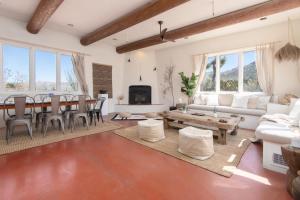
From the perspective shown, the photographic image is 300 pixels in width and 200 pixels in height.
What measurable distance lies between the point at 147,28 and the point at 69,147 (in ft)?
12.2

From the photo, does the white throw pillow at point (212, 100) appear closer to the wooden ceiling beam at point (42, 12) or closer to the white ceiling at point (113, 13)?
the white ceiling at point (113, 13)

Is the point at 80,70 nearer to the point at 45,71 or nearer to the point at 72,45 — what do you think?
the point at 72,45

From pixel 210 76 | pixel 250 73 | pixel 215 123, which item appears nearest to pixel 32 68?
pixel 215 123

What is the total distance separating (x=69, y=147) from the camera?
3053 millimetres

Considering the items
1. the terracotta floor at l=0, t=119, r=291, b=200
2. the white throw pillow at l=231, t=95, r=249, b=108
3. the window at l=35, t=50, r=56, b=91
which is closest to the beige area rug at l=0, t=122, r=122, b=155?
the terracotta floor at l=0, t=119, r=291, b=200

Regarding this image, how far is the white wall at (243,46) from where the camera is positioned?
13.9 ft

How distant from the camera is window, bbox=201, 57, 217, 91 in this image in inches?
229

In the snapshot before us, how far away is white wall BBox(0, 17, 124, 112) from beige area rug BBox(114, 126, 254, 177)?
10.9 ft

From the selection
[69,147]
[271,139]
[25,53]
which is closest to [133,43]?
[25,53]

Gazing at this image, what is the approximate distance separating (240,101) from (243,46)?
1.71 metres

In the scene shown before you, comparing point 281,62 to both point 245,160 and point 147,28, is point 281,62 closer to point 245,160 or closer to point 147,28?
point 245,160

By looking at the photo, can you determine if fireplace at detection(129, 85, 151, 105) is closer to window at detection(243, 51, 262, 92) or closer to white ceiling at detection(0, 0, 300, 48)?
white ceiling at detection(0, 0, 300, 48)

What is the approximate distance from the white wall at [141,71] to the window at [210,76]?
2.23m

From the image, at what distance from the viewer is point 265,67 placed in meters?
4.59
